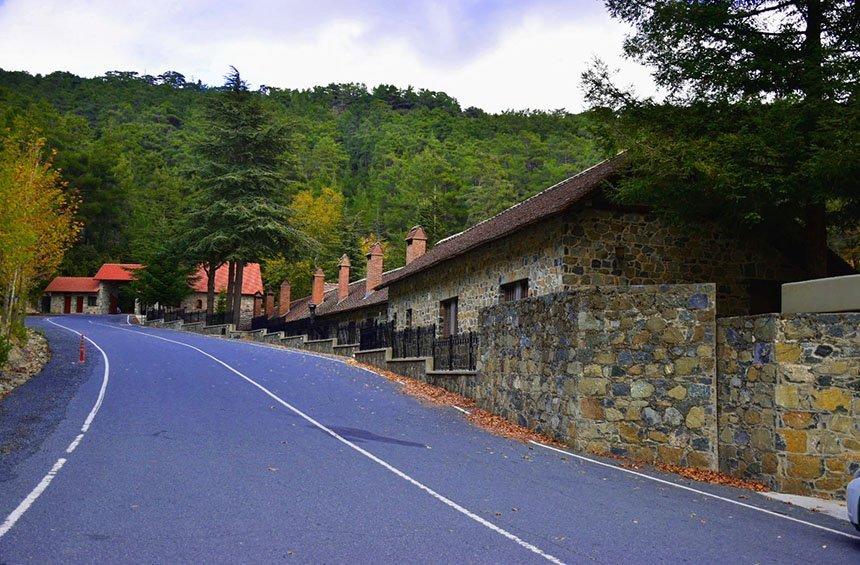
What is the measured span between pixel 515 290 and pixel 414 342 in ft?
16.4

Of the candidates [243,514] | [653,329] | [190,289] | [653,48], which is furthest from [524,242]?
[190,289]

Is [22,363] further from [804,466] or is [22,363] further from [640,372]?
[804,466]

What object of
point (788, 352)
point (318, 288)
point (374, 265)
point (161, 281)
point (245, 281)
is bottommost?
point (788, 352)

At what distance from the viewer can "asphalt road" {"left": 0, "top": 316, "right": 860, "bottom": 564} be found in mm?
6941

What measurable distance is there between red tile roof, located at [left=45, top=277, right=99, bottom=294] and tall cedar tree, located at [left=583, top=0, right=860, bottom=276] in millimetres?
70957

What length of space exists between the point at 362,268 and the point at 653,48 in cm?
4877

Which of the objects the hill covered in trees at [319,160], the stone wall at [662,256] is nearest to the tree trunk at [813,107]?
the stone wall at [662,256]

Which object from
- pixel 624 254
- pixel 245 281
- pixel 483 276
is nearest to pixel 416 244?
pixel 483 276

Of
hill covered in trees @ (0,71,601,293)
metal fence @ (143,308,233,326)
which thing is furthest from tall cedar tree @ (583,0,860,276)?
metal fence @ (143,308,233,326)

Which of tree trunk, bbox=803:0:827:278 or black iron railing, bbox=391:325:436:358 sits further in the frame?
black iron railing, bbox=391:325:436:358

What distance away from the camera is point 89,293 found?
7550 cm

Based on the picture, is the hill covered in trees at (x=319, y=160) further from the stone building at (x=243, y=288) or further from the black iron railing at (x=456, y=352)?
the black iron railing at (x=456, y=352)

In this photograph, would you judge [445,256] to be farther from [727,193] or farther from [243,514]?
[243,514]

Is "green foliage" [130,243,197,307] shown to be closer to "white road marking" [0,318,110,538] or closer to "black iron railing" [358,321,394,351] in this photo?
"black iron railing" [358,321,394,351]
